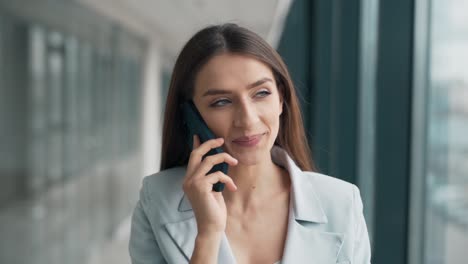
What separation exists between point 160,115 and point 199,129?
809cm

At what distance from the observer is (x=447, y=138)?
2395mm

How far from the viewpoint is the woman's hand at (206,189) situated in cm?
169

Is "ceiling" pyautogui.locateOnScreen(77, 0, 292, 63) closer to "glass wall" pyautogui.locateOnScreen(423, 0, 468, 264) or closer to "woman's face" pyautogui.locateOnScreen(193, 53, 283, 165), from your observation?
"glass wall" pyautogui.locateOnScreen(423, 0, 468, 264)

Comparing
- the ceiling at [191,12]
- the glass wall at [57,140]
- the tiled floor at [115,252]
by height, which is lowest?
the tiled floor at [115,252]

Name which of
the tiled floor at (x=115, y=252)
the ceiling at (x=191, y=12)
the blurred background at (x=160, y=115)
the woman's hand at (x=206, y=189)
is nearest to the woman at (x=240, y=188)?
the woman's hand at (x=206, y=189)

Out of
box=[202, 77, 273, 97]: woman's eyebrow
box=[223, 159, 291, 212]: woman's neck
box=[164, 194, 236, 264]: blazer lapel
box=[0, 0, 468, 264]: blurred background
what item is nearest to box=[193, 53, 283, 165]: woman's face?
box=[202, 77, 273, 97]: woman's eyebrow

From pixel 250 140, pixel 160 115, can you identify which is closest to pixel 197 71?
pixel 250 140

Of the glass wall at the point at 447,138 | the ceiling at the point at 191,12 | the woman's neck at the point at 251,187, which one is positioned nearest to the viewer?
the woman's neck at the point at 251,187

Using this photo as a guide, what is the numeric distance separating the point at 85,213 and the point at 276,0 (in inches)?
224

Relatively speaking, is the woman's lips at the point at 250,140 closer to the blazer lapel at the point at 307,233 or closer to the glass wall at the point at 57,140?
the blazer lapel at the point at 307,233

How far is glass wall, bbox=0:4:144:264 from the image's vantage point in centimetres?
782

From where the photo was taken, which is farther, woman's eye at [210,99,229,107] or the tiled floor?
the tiled floor

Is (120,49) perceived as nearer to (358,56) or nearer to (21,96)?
(21,96)

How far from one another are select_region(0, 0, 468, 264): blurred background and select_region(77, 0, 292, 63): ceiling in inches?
1.4
